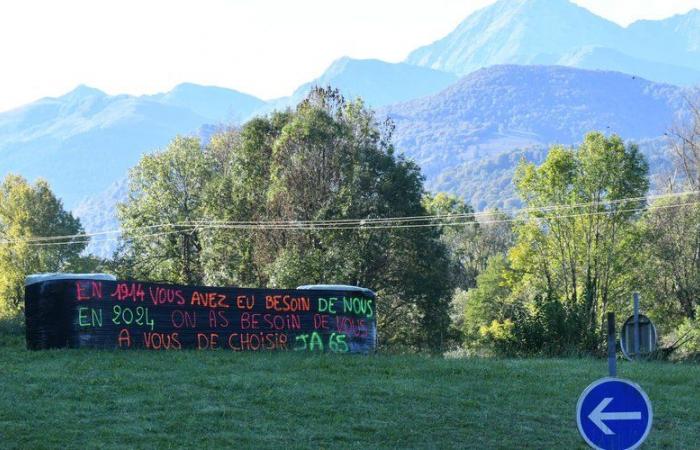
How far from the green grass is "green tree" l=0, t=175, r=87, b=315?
2394 inches

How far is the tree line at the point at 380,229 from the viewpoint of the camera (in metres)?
53.9

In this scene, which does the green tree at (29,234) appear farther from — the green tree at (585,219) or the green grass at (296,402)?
the green grass at (296,402)

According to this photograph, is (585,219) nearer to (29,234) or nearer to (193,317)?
(193,317)

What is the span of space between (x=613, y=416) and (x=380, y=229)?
4408cm

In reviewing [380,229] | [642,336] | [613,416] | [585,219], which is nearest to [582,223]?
[585,219]

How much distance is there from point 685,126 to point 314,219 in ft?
110

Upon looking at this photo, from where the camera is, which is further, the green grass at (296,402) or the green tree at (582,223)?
the green tree at (582,223)

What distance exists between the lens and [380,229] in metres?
54.2

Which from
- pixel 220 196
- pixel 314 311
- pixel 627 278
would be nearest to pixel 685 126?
pixel 627 278

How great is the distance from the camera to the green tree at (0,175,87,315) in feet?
268

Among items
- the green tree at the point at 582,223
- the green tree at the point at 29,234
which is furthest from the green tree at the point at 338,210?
the green tree at the point at 29,234

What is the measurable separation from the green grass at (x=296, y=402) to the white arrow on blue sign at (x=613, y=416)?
473 cm

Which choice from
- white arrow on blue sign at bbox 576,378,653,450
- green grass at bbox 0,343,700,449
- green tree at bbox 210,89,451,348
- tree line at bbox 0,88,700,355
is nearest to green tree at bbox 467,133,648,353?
tree line at bbox 0,88,700,355

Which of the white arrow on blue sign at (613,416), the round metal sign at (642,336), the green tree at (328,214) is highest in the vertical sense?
the green tree at (328,214)
